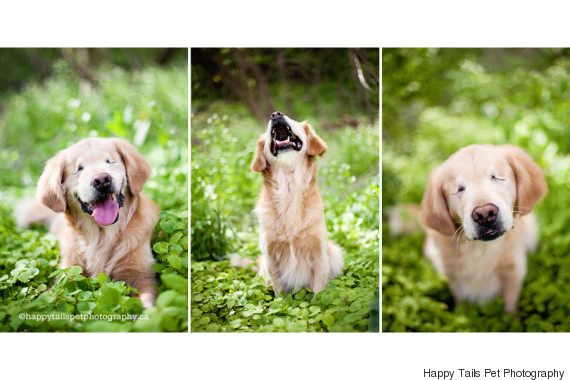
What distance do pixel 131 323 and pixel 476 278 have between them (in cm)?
180

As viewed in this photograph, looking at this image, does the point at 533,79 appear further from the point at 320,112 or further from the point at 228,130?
the point at 228,130

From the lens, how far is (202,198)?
7.47 feet

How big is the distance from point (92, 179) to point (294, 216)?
971 millimetres

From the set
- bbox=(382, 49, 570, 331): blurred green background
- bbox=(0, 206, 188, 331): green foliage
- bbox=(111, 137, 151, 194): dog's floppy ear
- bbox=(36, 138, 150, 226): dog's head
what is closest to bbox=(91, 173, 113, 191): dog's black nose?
bbox=(36, 138, 150, 226): dog's head

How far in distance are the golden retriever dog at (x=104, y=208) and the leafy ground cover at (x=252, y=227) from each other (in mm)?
255

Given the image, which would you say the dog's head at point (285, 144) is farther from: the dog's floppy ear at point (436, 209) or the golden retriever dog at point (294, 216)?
the dog's floppy ear at point (436, 209)

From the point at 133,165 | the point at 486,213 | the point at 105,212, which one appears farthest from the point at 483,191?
the point at 105,212

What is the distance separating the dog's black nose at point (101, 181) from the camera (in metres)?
2.01

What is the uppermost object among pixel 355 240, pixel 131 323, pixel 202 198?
pixel 202 198

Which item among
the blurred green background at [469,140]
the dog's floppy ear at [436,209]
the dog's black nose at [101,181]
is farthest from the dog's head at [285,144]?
the blurred green background at [469,140]

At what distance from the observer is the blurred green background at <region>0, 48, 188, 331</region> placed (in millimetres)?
2139

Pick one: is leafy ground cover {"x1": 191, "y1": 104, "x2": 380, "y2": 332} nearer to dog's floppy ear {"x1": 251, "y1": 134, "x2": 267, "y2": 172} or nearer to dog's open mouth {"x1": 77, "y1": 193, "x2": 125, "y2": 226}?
dog's floppy ear {"x1": 251, "y1": 134, "x2": 267, "y2": 172}

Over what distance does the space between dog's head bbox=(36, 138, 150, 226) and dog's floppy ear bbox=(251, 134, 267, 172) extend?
23.6 inches
